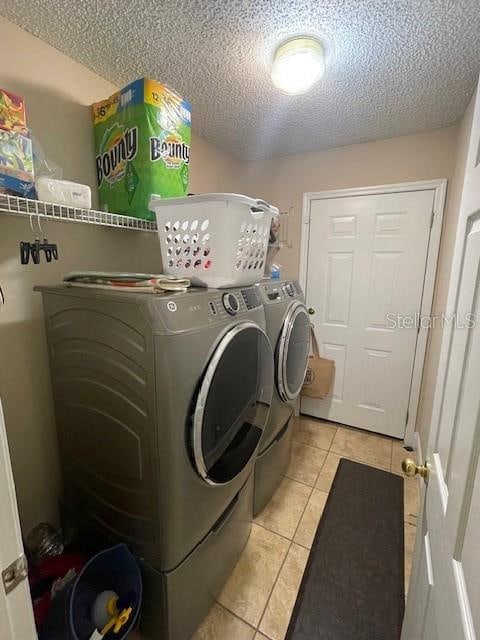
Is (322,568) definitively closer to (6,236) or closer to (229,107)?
(6,236)

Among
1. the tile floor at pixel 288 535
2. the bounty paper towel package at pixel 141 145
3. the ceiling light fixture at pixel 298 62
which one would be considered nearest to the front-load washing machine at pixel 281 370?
the tile floor at pixel 288 535

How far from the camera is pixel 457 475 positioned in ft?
1.89

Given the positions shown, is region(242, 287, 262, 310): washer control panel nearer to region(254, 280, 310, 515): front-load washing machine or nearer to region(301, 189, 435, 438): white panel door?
region(254, 280, 310, 515): front-load washing machine

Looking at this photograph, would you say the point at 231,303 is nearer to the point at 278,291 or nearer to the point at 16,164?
the point at 278,291

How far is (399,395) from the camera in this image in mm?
2467

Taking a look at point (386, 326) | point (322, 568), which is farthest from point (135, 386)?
point (386, 326)

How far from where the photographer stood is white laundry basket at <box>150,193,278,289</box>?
1.10m

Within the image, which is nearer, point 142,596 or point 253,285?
point 142,596

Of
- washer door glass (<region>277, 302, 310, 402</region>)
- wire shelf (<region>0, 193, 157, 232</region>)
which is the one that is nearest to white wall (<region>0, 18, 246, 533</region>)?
wire shelf (<region>0, 193, 157, 232</region>)

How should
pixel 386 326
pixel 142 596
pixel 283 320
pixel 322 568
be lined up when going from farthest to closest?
pixel 386 326 < pixel 283 320 < pixel 322 568 < pixel 142 596

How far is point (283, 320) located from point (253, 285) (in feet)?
0.97

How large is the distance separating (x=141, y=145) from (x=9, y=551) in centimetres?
134

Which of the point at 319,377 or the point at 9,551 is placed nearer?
the point at 9,551

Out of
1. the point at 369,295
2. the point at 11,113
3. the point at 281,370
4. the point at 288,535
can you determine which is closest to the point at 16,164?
the point at 11,113
